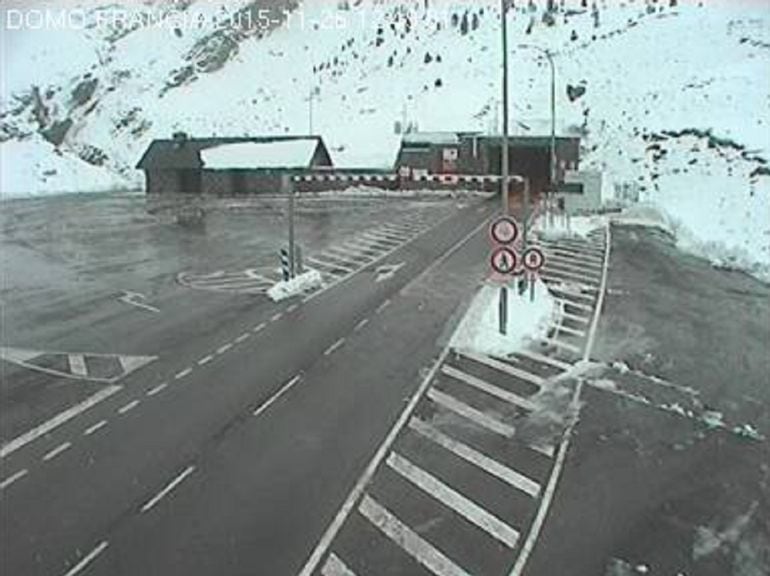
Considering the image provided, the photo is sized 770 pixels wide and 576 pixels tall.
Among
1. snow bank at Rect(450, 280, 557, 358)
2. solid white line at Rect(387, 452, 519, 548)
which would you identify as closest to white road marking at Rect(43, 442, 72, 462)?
solid white line at Rect(387, 452, 519, 548)

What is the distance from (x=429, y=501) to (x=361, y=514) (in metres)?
0.99

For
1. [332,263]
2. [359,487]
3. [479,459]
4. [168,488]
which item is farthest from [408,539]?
[332,263]

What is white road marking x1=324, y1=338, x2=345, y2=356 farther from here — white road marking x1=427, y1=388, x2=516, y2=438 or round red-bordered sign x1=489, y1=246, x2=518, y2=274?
round red-bordered sign x1=489, y1=246, x2=518, y2=274

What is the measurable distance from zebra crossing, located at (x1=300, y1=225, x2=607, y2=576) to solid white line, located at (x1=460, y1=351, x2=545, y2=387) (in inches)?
0.8

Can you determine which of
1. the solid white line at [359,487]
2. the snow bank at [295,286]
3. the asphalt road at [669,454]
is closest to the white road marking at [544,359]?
the asphalt road at [669,454]

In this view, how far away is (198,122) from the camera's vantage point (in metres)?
130

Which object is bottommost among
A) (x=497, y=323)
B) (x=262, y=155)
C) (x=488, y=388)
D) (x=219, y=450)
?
(x=219, y=450)

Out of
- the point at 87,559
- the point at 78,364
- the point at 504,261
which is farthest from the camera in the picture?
the point at 504,261

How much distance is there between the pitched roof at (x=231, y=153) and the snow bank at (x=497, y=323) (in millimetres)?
53066

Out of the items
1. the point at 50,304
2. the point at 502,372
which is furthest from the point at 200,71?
the point at 502,372

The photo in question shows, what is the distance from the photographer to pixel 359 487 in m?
12.9

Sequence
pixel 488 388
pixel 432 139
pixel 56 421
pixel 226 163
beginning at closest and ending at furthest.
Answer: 1. pixel 56 421
2. pixel 488 388
3. pixel 226 163
4. pixel 432 139

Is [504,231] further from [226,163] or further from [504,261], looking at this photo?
[226,163]

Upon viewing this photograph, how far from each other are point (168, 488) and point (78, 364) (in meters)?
7.92
